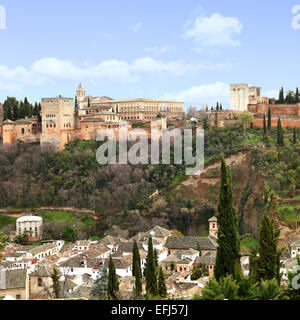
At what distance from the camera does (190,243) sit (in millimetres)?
34531

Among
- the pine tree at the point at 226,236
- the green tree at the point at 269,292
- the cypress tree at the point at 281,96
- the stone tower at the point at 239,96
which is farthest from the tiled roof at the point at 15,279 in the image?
the cypress tree at the point at 281,96

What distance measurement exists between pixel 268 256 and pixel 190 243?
65.4 feet

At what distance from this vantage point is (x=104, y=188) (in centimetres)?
4734

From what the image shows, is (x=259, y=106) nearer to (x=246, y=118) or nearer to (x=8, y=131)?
(x=246, y=118)

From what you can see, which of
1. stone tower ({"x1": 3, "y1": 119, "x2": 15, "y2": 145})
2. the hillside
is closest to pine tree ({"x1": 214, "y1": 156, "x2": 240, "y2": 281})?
the hillside

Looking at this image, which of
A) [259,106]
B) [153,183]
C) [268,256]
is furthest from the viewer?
[259,106]

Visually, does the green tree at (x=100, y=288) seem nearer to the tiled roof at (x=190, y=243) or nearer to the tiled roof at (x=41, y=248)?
the tiled roof at (x=190, y=243)

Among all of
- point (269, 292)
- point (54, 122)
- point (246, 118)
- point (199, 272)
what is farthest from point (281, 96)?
point (269, 292)

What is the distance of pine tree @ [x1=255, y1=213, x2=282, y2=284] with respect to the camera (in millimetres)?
14789

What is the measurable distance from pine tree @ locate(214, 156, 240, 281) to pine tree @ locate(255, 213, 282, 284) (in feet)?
2.67

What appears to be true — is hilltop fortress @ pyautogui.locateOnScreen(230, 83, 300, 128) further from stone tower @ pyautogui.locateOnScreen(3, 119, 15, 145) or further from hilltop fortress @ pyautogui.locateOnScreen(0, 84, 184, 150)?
stone tower @ pyautogui.locateOnScreen(3, 119, 15, 145)
